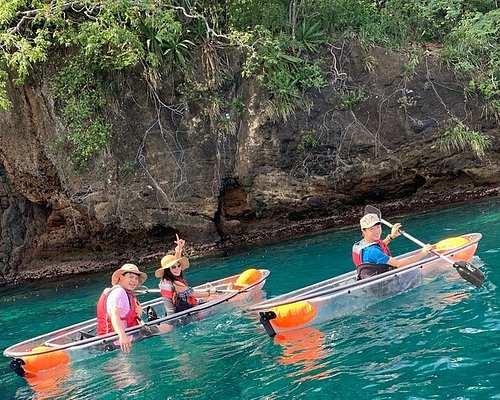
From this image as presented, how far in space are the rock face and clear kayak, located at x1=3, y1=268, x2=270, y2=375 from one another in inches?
207

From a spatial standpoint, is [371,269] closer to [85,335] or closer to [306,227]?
[85,335]

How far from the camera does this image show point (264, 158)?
46.6 ft

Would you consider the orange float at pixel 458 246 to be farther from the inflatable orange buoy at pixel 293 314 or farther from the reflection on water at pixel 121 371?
the reflection on water at pixel 121 371

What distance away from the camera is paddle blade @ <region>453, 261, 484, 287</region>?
273 inches

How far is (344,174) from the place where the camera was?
14.3 m

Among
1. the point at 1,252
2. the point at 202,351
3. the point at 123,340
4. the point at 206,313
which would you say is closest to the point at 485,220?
the point at 206,313

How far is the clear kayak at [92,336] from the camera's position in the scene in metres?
6.98

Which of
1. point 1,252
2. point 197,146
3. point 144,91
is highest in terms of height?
point 144,91

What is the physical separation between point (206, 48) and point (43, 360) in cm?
921

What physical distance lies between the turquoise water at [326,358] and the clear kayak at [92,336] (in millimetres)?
124

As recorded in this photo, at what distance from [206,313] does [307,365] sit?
260cm

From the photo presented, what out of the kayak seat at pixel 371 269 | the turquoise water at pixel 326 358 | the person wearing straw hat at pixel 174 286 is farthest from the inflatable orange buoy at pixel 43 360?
the kayak seat at pixel 371 269

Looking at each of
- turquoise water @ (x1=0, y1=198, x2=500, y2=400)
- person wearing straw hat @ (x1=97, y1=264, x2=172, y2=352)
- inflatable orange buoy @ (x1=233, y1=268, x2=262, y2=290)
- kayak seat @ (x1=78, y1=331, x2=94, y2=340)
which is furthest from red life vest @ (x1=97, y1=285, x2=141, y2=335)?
inflatable orange buoy @ (x1=233, y1=268, x2=262, y2=290)

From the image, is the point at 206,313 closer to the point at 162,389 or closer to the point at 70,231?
the point at 162,389
